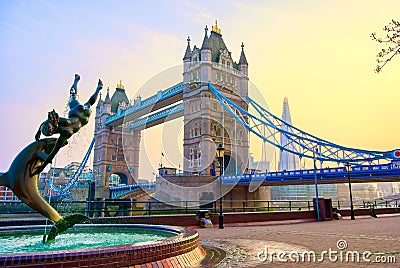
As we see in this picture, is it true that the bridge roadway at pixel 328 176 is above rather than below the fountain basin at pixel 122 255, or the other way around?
above

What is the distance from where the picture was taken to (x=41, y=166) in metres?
5.33

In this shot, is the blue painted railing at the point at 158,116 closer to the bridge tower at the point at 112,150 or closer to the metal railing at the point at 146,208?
the bridge tower at the point at 112,150

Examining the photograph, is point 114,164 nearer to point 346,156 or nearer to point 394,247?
point 346,156

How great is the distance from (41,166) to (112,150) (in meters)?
61.9

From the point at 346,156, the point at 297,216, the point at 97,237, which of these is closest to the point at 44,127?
the point at 97,237

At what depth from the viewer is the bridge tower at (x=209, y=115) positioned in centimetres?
3869

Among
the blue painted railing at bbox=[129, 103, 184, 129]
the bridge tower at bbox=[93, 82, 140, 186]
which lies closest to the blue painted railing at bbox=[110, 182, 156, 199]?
the blue painted railing at bbox=[129, 103, 184, 129]

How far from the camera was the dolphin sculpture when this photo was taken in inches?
202

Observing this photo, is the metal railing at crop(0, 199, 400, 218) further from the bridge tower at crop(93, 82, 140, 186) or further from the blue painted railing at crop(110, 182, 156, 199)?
the bridge tower at crop(93, 82, 140, 186)

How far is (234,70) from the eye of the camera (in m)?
45.6

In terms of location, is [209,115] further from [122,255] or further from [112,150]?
[122,255]

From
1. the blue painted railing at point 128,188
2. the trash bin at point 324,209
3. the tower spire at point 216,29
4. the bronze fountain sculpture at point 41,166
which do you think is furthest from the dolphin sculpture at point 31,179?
the tower spire at point 216,29

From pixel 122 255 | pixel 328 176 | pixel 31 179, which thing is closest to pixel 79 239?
pixel 31 179

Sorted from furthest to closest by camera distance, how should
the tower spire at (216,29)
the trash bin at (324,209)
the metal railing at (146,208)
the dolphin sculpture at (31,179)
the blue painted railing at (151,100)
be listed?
the tower spire at (216,29) → the blue painted railing at (151,100) → the trash bin at (324,209) → the metal railing at (146,208) → the dolphin sculpture at (31,179)
